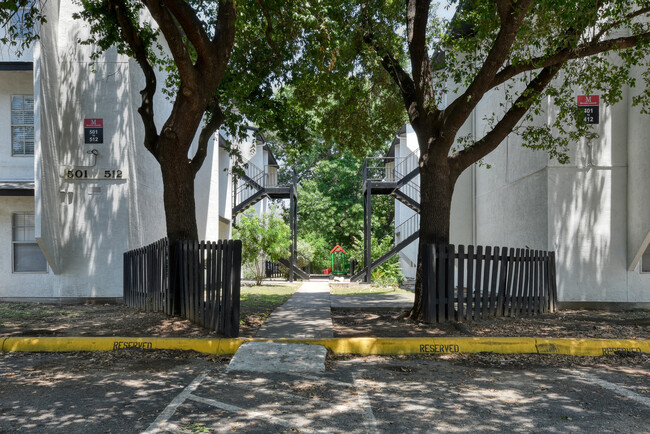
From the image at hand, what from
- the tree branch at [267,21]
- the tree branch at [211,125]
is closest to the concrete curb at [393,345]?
the tree branch at [211,125]

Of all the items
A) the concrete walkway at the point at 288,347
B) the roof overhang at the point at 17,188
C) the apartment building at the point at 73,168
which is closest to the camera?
the concrete walkway at the point at 288,347

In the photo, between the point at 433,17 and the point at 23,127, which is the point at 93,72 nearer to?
the point at 23,127

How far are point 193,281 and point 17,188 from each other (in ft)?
21.1

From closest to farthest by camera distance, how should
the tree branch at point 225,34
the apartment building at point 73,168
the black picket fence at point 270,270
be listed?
the tree branch at point 225,34, the apartment building at point 73,168, the black picket fence at point 270,270

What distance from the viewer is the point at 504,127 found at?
32.4 ft

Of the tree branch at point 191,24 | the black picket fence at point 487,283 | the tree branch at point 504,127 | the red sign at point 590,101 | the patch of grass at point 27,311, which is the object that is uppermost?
the tree branch at point 191,24

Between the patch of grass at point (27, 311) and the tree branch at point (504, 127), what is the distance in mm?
8533

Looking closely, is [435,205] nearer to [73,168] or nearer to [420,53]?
[420,53]

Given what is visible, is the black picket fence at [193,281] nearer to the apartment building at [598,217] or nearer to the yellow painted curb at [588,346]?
the yellow painted curb at [588,346]

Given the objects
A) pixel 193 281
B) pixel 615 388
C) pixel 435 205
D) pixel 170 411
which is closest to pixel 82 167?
pixel 193 281

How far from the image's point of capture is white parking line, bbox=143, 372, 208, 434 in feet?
14.6

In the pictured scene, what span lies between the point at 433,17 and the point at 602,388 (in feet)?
33.6

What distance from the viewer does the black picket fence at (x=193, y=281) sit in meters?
8.01

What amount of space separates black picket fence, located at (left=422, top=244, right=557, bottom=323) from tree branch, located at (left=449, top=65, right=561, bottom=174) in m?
1.64
